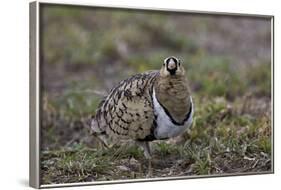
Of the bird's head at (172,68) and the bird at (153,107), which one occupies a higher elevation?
the bird's head at (172,68)

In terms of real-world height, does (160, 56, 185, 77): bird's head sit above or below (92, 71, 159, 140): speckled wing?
above

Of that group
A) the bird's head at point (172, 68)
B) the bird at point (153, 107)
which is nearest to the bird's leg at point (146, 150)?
the bird at point (153, 107)

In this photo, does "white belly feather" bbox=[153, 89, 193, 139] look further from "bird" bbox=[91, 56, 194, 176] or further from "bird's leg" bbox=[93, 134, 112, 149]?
"bird's leg" bbox=[93, 134, 112, 149]

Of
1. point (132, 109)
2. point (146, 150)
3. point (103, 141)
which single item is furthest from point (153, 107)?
point (103, 141)

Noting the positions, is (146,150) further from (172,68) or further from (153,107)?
(172,68)

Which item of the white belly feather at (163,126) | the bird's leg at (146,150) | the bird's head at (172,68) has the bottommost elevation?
the bird's leg at (146,150)

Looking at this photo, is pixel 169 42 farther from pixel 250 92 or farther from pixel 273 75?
pixel 273 75

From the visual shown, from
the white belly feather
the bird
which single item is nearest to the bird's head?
the bird

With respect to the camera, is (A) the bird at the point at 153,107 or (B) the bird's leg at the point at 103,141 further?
(B) the bird's leg at the point at 103,141

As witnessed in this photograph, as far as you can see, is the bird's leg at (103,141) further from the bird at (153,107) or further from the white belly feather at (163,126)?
the white belly feather at (163,126)
